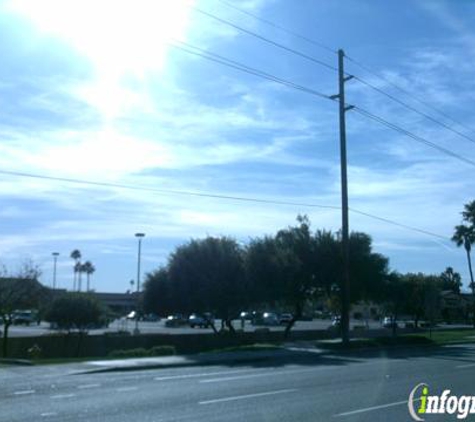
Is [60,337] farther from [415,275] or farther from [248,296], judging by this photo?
[415,275]

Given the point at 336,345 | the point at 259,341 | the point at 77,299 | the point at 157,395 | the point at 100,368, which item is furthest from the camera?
the point at 259,341

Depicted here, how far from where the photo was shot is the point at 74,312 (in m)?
40.9

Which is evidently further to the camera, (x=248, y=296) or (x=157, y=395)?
(x=248, y=296)

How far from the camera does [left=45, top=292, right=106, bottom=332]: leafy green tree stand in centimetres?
4094

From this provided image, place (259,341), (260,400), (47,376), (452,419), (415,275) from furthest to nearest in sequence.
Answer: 1. (415,275)
2. (259,341)
3. (47,376)
4. (260,400)
5. (452,419)

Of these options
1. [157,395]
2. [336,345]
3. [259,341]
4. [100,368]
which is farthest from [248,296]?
[157,395]

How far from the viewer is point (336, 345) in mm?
36625

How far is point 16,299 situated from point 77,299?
4503 mm

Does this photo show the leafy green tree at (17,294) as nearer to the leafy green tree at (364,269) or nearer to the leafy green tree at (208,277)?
the leafy green tree at (208,277)

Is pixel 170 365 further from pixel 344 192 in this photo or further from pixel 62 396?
pixel 344 192

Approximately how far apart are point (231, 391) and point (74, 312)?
25074 millimetres

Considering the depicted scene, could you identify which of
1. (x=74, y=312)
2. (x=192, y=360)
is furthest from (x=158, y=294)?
(x=192, y=360)

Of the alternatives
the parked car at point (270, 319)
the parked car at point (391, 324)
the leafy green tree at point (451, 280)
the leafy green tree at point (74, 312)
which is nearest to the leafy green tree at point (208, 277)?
the leafy green tree at point (74, 312)

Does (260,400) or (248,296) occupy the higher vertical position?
(248,296)
